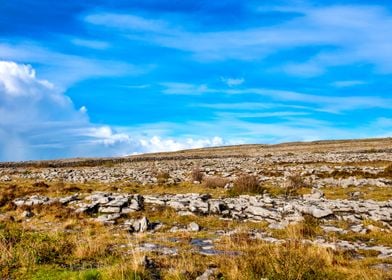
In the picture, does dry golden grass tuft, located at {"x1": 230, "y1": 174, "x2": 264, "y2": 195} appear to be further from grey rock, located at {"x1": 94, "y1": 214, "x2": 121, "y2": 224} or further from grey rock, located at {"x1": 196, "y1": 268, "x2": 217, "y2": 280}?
grey rock, located at {"x1": 196, "y1": 268, "x2": 217, "y2": 280}

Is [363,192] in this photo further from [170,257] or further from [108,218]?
[170,257]

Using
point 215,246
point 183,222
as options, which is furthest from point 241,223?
point 215,246

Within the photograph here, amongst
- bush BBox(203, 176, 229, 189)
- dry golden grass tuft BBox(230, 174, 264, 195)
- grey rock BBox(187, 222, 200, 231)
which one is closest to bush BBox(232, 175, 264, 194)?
dry golden grass tuft BBox(230, 174, 264, 195)

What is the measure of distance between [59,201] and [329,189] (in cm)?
1645

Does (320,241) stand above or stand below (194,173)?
below

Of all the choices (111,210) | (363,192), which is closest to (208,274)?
(111,210)

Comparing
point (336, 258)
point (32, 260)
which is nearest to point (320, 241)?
point (336, 258)

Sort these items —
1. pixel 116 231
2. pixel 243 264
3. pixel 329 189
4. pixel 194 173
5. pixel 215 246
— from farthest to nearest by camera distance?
1. pixel 194 173
2. pixel 329 189
3. pixel 116 231
4. pixel 215 246
5. pixel 243 264

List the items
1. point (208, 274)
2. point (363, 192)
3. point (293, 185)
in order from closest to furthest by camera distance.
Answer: point (208, 274), point (363, 192), point (293, 185)

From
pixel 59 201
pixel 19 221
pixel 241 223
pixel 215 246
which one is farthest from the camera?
pixel 59 201

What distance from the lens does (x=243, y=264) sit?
11859 millimetres

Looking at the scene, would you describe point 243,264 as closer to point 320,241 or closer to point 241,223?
point 320,241

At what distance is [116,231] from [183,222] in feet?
10.2

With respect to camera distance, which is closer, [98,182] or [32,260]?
[32,260]
